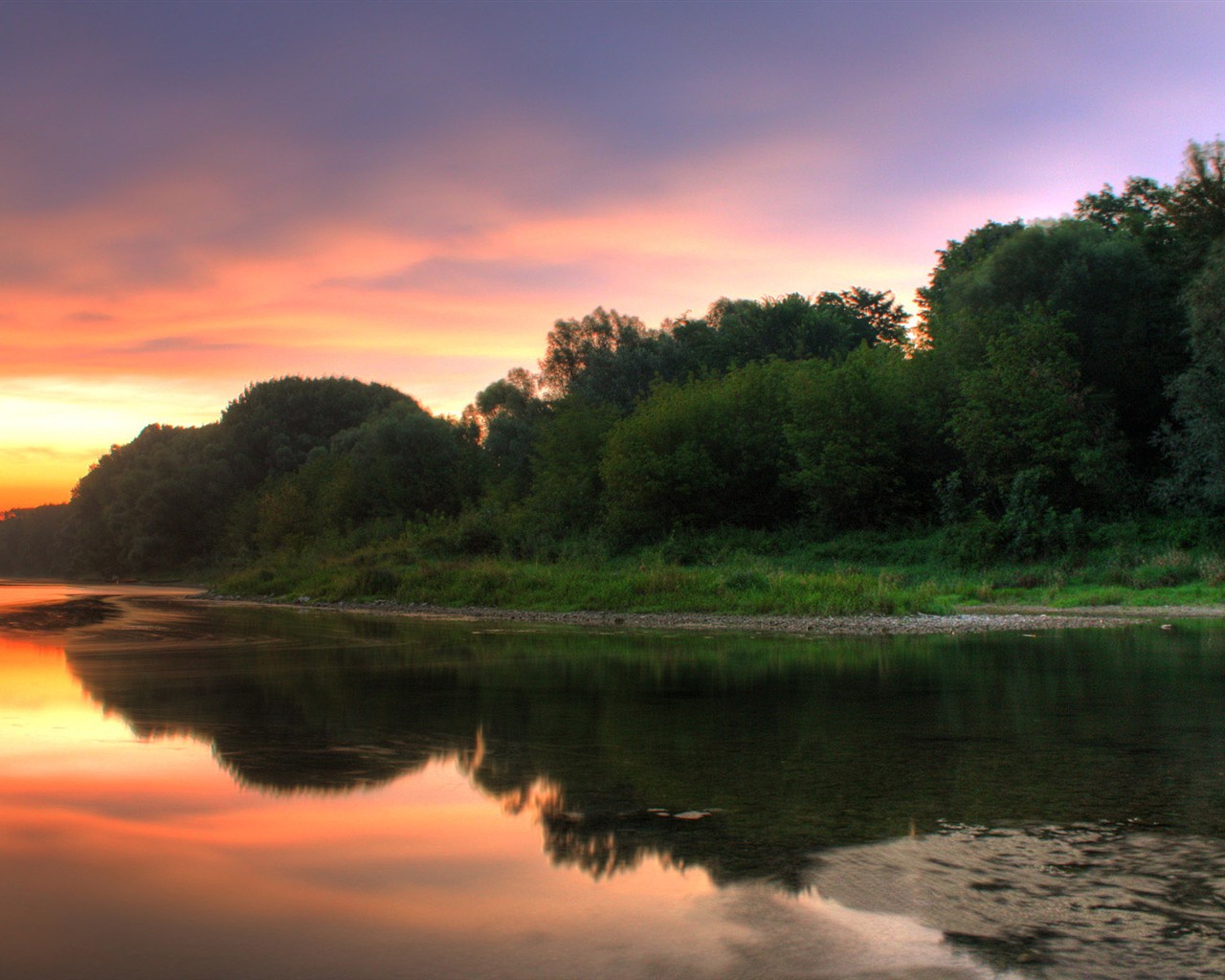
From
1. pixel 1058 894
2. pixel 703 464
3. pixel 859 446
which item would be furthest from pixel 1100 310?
pixel 1058 894

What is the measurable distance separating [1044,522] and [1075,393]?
258 inches

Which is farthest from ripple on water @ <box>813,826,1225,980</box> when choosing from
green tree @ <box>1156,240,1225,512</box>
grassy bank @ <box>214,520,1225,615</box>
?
green tree @ <box>1156,240,1225,512</box>

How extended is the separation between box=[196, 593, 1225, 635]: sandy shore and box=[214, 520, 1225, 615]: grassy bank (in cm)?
93

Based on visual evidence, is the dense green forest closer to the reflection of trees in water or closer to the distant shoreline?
the distant shoreline

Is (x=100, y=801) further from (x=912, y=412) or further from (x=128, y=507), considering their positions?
(x=128, y=507)

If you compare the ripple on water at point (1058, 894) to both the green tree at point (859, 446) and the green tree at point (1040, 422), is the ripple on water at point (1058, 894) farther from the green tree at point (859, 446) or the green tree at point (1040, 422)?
the green tree at point (859, 446)

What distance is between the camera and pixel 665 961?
505 cm

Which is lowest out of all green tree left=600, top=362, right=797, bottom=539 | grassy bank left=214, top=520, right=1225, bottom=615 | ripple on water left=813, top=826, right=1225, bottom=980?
ripple on water left=813, top=826, right=1225, bottom=980

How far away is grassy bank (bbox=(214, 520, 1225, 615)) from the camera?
31.7 meters

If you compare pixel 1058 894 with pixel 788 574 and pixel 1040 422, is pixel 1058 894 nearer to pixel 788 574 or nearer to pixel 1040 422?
pixel 788 574

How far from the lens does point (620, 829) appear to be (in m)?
7.44

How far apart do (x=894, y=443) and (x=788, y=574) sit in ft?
55.1

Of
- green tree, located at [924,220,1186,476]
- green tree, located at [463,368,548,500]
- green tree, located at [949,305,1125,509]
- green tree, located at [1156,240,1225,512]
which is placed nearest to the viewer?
green tree, located at [1156,240,1225,512]

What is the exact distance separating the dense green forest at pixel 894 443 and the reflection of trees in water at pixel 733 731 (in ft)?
44.2
